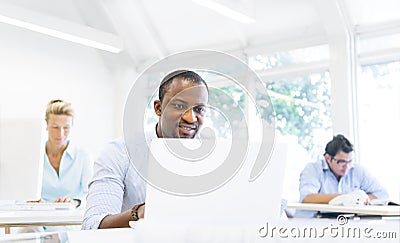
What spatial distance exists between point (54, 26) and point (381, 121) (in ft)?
10.3

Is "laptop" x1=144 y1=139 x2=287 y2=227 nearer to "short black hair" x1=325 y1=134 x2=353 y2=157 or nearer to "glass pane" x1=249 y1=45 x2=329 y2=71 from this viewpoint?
"short black hair" x1=325 y1=134 x2=353 y2=157

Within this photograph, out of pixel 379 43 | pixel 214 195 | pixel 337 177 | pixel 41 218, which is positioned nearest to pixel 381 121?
pixel 379 43

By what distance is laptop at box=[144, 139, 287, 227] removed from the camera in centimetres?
114

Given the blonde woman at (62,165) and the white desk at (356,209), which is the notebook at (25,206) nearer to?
the blonde woman at (62,165)

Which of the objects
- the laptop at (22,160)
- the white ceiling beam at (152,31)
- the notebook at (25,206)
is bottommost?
the notebook at (25,206)

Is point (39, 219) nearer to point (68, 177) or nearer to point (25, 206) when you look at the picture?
point (25, 206)

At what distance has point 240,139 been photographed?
1.26 metres

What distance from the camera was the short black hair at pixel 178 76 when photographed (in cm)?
171

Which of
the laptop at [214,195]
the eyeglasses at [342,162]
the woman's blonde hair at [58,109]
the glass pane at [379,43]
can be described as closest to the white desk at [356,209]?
the eyeglasses at [342,162]

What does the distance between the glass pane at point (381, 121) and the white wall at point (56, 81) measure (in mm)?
3105

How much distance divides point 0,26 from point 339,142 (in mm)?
3692

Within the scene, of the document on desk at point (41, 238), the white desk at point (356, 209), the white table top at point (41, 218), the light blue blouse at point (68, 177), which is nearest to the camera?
the document on desk at point (41, 238)

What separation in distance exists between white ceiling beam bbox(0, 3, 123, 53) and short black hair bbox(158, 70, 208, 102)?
3.21 metres

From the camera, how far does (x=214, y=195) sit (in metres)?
1.15
